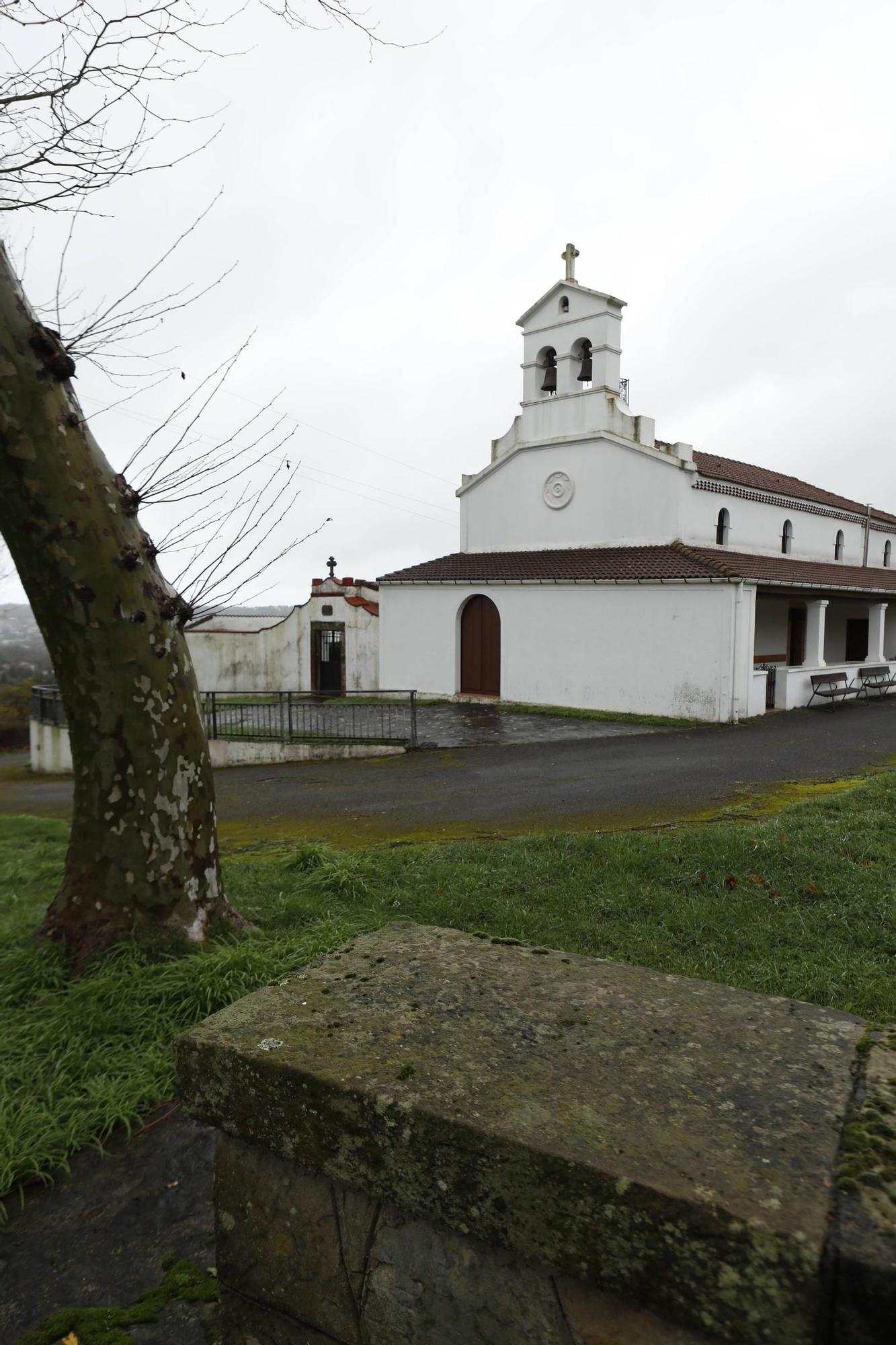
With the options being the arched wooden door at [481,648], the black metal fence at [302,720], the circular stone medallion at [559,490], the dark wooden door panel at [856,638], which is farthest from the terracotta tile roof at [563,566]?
the dark wooden door panel at [856,638]

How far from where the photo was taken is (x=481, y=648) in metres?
24.0

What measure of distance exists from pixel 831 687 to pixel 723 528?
5.27 m

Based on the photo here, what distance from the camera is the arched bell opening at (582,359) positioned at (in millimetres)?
23266

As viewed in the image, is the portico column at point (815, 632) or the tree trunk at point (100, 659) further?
the portico column at point (815, 632)

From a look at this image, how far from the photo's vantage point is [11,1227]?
8.86 feet

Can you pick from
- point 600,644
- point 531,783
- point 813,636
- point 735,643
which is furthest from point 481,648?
point 531,783

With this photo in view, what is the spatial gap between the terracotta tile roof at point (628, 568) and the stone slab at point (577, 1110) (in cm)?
1725

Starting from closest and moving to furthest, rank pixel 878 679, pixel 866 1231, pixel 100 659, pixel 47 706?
pixel 866 1231 < pixel 100 659 < pixel 47 706 < pixel 878 679

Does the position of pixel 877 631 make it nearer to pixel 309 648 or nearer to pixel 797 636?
pixel 797 636

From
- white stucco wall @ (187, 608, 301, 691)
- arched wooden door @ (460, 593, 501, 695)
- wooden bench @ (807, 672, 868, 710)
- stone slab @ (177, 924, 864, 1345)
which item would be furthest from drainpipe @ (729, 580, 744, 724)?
stone slab @ (177, 924, 864, 1345)

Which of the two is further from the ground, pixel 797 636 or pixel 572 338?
pixel 572 338

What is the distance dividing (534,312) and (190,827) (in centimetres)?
2256

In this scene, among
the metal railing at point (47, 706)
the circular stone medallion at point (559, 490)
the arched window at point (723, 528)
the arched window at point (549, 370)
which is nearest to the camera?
the metal railing at point (47, 706)

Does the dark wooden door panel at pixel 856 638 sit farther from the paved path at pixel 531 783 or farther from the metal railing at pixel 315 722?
the metal railing at pixel 315 722
